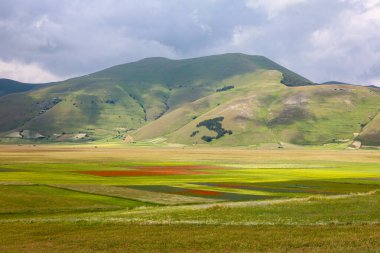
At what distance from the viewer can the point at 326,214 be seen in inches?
1844

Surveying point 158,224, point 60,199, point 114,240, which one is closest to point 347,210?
point 158,224

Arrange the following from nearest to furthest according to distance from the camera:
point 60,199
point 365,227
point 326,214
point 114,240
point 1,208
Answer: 1. point 114,240
2. point 365,227
3. point 326,214
4. point 1,208
5. point 60,199

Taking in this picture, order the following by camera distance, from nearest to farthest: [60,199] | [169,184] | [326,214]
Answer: [326,214]
[60,199]
[169,184]

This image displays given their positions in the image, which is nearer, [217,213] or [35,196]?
[217,213]

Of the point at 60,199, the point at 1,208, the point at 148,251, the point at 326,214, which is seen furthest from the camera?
the point at 60,199

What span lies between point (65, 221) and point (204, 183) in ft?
149

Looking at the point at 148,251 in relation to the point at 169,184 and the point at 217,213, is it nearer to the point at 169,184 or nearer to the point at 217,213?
the point at 217,213

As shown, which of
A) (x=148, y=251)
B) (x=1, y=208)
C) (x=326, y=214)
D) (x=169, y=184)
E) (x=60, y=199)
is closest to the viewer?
(x=148, y=251)

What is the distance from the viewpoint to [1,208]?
55.6 meters

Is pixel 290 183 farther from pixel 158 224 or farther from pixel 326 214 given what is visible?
pixel 158 224

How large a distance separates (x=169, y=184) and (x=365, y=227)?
50762 millimetres

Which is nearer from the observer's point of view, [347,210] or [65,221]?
[65,221]

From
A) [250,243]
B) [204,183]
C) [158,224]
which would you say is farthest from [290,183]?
[250,243]

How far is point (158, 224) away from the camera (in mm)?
42750
